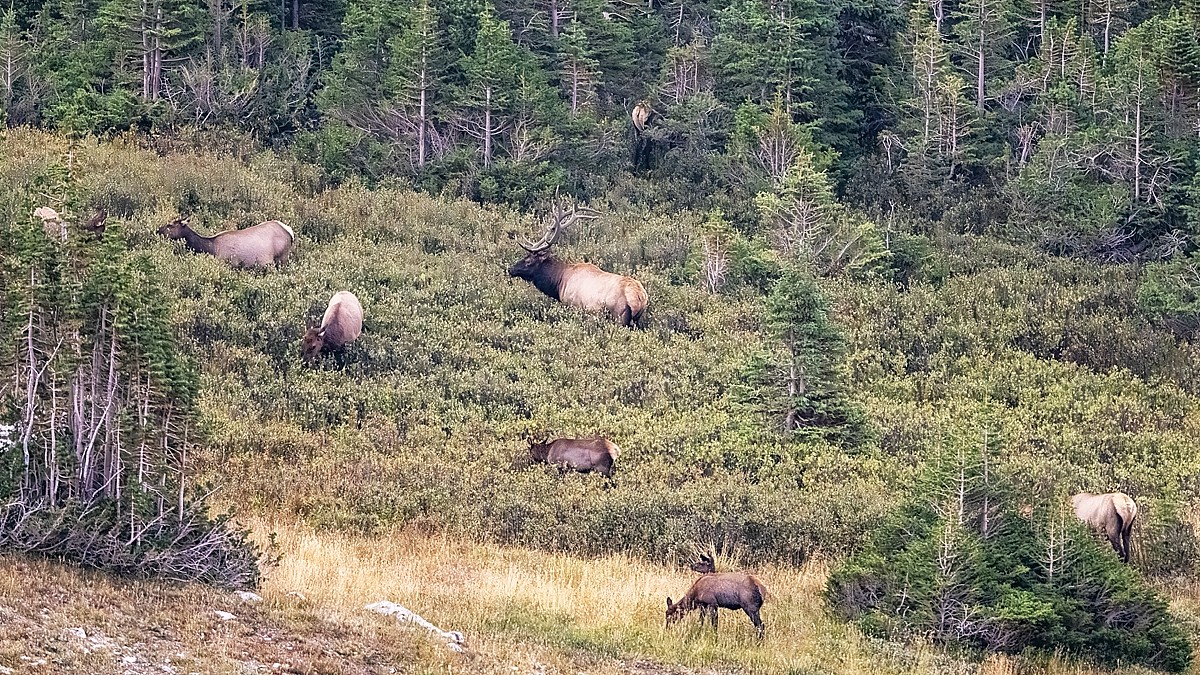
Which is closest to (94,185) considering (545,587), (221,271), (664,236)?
(221,271)

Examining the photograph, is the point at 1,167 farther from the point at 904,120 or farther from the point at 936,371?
the point at 904,120

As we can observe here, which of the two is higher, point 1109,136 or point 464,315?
point 1109,136

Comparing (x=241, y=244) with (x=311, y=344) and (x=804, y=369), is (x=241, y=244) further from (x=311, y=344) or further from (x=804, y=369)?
(x=804, y=369)

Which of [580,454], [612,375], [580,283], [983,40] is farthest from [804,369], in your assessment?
[983,40]

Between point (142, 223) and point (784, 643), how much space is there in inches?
676

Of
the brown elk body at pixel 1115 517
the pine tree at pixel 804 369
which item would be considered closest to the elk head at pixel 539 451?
the pine tree at pixel 804 369

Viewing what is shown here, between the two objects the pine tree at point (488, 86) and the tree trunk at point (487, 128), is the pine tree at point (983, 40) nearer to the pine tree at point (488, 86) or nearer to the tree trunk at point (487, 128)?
the pine tree at point (488, 86)

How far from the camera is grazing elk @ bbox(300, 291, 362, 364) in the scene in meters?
20.5

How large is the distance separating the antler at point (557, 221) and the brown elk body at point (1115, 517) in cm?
1248

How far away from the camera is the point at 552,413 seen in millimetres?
19297

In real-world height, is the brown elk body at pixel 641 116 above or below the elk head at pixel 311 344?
above

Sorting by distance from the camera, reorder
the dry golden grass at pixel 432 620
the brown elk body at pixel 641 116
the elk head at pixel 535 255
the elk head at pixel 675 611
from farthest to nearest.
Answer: the brown elk body at pixel 641 116 → the elk head at pixel 535 255 → the elk head at pixel 675 611 → the dry golden grass at pixel 432 620

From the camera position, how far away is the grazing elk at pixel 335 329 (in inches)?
805

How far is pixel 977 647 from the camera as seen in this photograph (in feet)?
37.8
